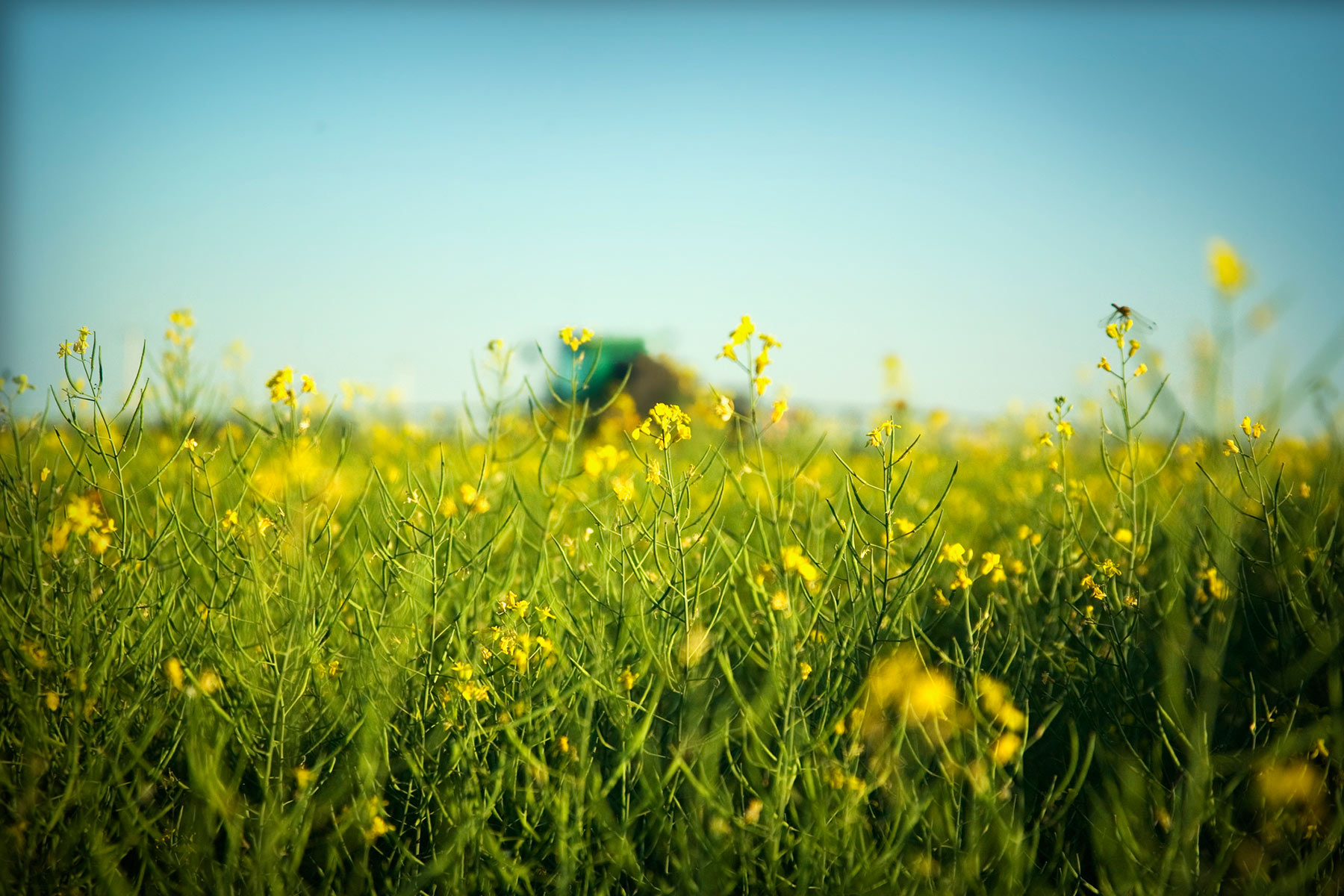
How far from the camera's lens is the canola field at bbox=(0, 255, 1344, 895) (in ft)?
4.25

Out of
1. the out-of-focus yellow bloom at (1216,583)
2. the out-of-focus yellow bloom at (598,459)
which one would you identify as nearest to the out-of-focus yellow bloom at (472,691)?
the out-of-focus yellow bloom at (598,459)

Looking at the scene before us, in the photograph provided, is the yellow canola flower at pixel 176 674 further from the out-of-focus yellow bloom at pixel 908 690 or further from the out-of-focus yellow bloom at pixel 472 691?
the out-of-focus yellow bloom at pixel 908 690

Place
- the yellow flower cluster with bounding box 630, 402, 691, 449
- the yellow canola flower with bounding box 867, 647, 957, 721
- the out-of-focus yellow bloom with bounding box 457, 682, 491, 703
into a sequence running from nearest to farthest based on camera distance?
the yellow canola flower with bounding box 867, 647, 957, 721, the out-of-focus yellow bloom with bounding box 457, 682, 491, 703, the yellow flower cluster with bounding box 630, 402, 691, 449

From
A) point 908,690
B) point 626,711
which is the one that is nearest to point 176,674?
point 626,711

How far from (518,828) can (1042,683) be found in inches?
Result: 47.5

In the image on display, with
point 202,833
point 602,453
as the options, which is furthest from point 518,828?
point 602,453

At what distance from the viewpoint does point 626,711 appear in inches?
59.7

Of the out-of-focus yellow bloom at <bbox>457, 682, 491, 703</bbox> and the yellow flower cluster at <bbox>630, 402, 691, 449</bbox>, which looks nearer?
the out-of-focus yellow bloom at <bbox>457, 682, 491, 703</bbox>

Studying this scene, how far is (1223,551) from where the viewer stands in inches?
50.4

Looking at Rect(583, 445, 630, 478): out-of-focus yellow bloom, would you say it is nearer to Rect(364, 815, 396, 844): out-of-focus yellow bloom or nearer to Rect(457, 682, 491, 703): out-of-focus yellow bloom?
Rect(457, 682, 491, 703): out-of-focus yellow bloom

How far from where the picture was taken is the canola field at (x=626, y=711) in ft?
4.25

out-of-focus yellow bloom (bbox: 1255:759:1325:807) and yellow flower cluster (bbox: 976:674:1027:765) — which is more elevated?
yellow flower cluster (bbox: 976:674:1027:765)

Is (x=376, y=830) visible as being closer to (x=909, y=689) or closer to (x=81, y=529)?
(x=81, y=529)

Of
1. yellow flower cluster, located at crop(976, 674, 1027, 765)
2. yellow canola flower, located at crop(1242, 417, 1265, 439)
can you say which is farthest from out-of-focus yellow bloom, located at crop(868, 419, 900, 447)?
yellow canola flower, located at crop(1242, 417, 1265, 439)
